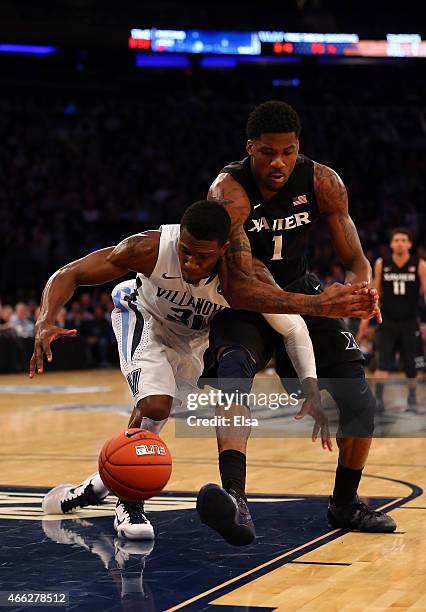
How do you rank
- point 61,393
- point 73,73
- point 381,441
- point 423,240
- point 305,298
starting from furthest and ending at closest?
point 73,73 → point 423,240 → point 61,393 → point 381,441 → point 305,298

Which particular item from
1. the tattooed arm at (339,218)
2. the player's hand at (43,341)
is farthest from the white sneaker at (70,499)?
the tattooed arm at (339,218)

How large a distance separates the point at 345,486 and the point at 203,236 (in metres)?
1.61

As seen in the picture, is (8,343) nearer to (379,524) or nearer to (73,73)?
(73,73)

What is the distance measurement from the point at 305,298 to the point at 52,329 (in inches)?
44.5

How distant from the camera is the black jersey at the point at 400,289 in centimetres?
1141

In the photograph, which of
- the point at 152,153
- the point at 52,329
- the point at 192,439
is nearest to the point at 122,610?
the point at 52,329

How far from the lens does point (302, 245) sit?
17.6 ft

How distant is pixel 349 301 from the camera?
452 centimetres

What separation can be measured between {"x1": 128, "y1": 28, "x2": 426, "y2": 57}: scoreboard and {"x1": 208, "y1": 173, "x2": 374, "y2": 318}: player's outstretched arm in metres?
18.2

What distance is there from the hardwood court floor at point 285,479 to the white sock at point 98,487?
1008mm

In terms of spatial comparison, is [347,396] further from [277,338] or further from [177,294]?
[177,294]

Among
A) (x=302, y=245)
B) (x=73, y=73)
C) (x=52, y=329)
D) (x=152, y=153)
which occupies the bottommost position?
(x=52, y=329)

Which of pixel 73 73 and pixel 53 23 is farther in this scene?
pixel 73 73

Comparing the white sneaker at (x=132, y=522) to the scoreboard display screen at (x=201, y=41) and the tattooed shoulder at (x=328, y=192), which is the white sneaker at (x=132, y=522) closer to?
the tattooed shoulder at (x=328, y=192)
